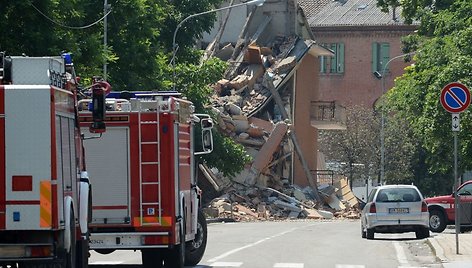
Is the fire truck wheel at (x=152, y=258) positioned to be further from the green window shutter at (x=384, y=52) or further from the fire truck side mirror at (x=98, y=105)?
the green window shutter at (x=384, y=52)

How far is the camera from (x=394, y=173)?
278ft

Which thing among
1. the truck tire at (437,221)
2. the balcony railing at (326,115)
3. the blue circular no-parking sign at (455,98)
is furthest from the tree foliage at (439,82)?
the balcony railing at (326,115)

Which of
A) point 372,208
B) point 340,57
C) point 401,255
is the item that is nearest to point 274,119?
point 372,208

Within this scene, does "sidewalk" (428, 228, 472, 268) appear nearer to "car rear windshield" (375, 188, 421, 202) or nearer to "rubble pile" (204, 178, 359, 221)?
"car rear windshield" (375, 188, 421, 202)

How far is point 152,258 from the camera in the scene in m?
21.2

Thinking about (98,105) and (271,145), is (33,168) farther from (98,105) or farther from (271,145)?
(271,145)

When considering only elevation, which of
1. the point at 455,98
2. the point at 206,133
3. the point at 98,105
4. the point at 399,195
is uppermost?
the point at 455,98

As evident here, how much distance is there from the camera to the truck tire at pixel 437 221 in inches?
1556

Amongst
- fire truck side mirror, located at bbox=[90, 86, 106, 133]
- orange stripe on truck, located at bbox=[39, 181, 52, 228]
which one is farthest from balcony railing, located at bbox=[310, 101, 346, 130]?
orange stripe on truck, located at bbox=[39, 181, 52, 228]

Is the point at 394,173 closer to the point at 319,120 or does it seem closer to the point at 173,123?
the point at 319,120

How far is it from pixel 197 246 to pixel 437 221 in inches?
724

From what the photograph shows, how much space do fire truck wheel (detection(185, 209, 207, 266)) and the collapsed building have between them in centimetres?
3339

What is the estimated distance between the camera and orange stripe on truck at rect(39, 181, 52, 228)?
1455 cm

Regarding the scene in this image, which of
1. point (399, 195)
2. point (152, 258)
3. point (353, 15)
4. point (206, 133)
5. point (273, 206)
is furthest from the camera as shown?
point (353, 15)
